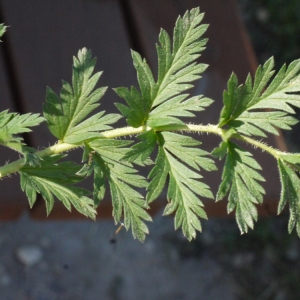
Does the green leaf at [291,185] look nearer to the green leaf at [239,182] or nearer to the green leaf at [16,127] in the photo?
the green leaf at [239,182]

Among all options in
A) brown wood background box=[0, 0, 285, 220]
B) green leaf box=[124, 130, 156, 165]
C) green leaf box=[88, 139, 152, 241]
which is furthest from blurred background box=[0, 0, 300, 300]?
green leaf box=[124, 130, 156, 165]

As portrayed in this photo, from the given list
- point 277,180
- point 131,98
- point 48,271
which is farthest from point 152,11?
point 48,271

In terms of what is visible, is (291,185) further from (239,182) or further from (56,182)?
(56,182)

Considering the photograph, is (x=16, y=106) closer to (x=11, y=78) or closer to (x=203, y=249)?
(x=11, y=78)

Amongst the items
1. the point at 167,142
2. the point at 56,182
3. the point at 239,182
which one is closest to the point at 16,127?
the point at 56,182

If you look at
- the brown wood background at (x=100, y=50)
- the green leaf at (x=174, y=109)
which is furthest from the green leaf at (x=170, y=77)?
the brown wood background at (x=100, y=50)

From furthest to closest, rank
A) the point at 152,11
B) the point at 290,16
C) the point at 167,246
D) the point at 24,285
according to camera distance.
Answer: the point at 290,16 → the point at 167,246 → the point at 24,285 → the point at 152,11
